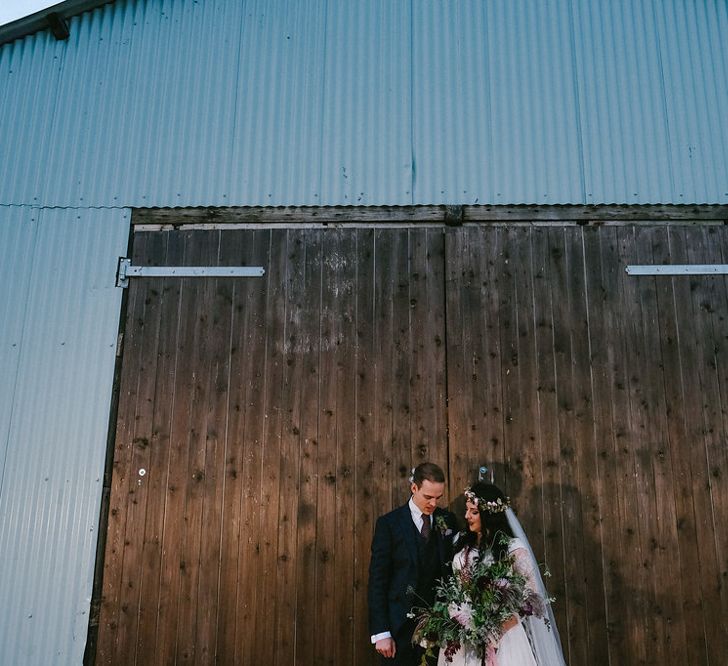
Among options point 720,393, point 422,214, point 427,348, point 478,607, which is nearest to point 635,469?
point 720,393

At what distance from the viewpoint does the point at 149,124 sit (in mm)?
5711

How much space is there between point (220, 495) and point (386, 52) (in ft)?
12.9

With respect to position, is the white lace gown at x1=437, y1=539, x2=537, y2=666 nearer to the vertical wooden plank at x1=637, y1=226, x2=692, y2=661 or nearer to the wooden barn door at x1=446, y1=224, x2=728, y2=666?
the wooden barn door at x1=446, y1=224, x2=728, y2=666

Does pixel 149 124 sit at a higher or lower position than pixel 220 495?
higher

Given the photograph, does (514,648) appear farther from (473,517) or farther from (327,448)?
(327,448)

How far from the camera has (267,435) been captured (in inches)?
201

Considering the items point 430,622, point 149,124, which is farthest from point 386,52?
point 430,622

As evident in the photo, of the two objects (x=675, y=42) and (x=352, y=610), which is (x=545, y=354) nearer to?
(x=352, y=610)

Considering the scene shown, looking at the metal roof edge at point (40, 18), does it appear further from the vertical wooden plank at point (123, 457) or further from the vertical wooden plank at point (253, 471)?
the vertical wooden plank at point (253, 471)

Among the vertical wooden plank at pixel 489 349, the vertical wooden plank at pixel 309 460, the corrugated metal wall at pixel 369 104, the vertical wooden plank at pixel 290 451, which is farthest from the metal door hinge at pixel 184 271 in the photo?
the vertical wooden plank at pixel 489 349

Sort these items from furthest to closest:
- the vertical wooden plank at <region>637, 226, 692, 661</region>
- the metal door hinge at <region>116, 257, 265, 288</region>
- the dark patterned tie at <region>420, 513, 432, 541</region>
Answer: the metal door hinge at <region>116, 257, 265, 288</region>, the vertical wooden plank at <region>637, 226, 692, 661</region>, the dark patterned tie at <region>420, 513, 432, 541</region>

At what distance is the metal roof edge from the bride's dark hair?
208 inches

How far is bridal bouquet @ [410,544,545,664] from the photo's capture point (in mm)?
3684

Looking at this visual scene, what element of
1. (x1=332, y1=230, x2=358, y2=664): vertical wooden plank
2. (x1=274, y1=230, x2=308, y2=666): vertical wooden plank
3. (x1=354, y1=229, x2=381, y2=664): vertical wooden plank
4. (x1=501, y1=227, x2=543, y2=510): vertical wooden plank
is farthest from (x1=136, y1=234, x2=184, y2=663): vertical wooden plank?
(x1=501, y1=227, x2=543, y2=510): vertical wooden plank
